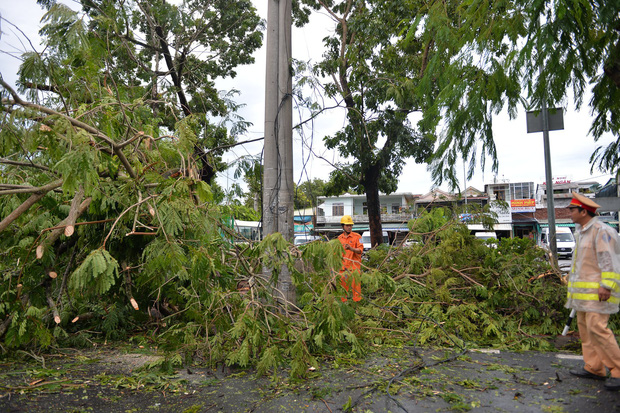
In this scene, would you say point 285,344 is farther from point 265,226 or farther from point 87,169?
point 87,169

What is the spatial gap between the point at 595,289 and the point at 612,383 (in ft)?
2.51

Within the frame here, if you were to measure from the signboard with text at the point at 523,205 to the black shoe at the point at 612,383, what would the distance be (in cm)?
4120

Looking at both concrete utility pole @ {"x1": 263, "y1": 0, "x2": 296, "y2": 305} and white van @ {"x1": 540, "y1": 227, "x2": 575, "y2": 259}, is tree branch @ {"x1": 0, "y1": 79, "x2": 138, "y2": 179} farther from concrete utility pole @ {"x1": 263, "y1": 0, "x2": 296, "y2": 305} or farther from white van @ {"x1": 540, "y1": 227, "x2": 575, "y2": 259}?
white van @ {"x1": 540, "y1": 227, "x2": 575, "y2": 259}

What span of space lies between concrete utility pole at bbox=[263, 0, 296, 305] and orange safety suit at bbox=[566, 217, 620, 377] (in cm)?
319

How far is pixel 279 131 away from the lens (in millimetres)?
5840

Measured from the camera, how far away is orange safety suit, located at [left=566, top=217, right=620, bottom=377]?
11.8 ft

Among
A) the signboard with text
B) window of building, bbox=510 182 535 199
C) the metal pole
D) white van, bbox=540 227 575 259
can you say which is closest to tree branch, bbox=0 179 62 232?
the metal pole

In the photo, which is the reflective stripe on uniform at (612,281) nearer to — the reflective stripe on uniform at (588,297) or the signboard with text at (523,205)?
the reflective stripe on uniform at (588,297)

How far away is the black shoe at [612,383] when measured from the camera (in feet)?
11.1

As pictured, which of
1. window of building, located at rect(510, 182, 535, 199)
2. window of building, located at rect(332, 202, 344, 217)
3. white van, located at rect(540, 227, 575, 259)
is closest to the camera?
white van, located at rect(540, 227, 575, 259)

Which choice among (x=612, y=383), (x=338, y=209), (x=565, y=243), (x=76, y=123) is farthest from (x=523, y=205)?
(x=76, y=123)

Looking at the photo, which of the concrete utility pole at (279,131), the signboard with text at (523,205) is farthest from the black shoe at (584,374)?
the signboard with text at (523,205)

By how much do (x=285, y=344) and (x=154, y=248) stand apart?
1.69 meters

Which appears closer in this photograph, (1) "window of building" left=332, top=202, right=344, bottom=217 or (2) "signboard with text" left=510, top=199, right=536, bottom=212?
(2) "signboard with text" left=510, top=199, right=536, bottom=212
